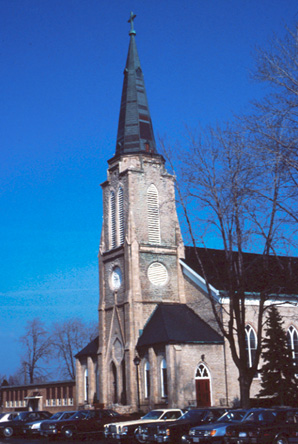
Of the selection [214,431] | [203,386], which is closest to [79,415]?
[214,431]

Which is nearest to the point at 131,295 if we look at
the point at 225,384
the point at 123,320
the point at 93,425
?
the point at 123,320

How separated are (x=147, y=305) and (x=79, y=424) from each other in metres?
14.5

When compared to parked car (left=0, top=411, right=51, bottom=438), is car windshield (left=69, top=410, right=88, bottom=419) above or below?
above

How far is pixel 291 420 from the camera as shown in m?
19.1

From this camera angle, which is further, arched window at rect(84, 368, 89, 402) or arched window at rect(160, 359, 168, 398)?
arched window at rect(84, 368, 89, 402)

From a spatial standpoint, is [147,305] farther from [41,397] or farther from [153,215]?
[41,397]

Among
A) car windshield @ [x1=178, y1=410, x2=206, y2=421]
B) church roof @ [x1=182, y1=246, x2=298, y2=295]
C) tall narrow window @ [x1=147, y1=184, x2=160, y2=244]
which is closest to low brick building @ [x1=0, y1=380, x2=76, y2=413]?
tall narrow window @ [x1=147, y1=184, x2=160, y2=244]

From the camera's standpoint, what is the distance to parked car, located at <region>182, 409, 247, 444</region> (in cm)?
1889

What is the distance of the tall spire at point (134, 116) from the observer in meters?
45.8

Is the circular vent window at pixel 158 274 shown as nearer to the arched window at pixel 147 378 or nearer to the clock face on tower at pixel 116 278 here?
the clock face on tower at pixel 116 278

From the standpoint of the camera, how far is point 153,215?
43.7 meters

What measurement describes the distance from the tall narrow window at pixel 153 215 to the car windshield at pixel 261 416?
24.4 meters

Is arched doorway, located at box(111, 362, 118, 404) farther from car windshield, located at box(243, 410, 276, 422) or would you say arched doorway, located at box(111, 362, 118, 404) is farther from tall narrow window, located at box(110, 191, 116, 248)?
car windshield, located at box(243, 410, 276, 422)

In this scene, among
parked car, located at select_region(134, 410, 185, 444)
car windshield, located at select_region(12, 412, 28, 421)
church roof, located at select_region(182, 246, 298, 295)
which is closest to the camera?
parked car, located at select_region(134, 410, 185, 444)
